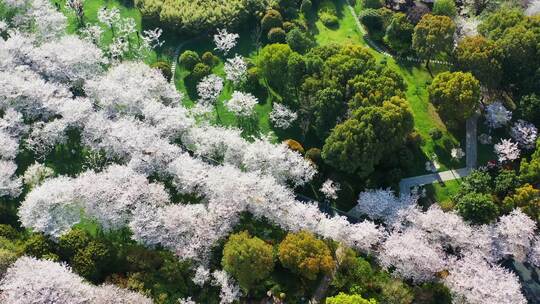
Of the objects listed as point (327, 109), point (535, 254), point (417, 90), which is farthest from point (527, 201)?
point (327, 109)

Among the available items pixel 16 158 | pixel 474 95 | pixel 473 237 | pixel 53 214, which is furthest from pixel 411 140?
pixel 16 158

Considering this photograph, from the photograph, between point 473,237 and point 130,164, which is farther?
point 130,164

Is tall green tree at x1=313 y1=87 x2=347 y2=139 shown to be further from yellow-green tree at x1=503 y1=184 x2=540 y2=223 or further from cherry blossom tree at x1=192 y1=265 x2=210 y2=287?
cherry blossom tree at x1=192 y1=265 x2=210 y2=287

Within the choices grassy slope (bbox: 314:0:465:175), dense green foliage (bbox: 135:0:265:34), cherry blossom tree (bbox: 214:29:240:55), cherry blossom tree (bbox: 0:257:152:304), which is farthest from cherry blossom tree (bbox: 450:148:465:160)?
cherry blossom tree (bbox: 0:257:152:304)

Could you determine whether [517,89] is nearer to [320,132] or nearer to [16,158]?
[320,132]

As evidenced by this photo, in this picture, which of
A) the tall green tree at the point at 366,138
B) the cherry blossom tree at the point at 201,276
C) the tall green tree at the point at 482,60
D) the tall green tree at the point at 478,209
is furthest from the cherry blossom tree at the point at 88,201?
the tall green tree at the point at 482,60

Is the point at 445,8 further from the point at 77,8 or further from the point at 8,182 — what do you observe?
the point at 8,182
